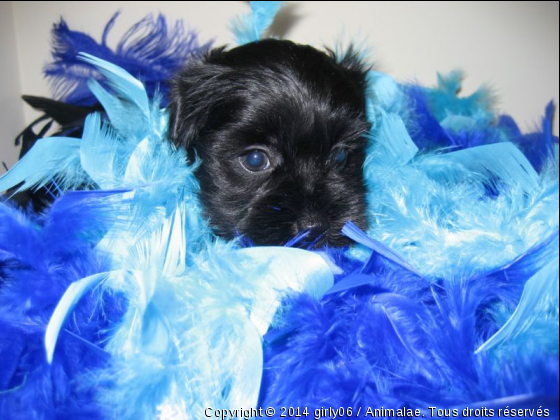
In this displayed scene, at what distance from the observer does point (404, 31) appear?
2088 mm

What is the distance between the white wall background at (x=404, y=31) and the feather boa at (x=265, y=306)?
2.83ft

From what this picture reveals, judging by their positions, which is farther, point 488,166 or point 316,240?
point 488,166

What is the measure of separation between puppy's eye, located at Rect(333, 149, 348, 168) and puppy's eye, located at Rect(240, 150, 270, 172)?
0.85 feet

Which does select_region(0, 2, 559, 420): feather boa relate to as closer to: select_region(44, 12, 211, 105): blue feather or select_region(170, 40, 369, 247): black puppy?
select_region(170, 40, 369, 247): black puppy

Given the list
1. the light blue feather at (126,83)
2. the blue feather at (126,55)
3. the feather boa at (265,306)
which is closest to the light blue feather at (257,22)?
the blue feather at (126,55)

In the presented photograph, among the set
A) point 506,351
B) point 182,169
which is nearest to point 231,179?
point 182,169

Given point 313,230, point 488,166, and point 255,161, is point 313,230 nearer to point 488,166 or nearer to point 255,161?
point 255,161

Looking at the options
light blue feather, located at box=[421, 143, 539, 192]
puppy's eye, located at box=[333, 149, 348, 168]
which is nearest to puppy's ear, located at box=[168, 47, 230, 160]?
puppy's eye, located at box=[333, 149, 348, 168]

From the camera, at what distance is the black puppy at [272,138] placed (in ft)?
4.69

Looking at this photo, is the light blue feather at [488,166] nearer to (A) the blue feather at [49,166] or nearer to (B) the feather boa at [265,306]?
Answer: (B) the feather boa at [265,306]

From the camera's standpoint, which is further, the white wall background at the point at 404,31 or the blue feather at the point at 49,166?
the white wall background at the point at 404,31

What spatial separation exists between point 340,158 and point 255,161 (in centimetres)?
33

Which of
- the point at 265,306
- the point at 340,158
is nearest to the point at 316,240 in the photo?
the point at 265,306

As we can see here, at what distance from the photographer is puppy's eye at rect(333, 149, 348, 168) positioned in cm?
162
